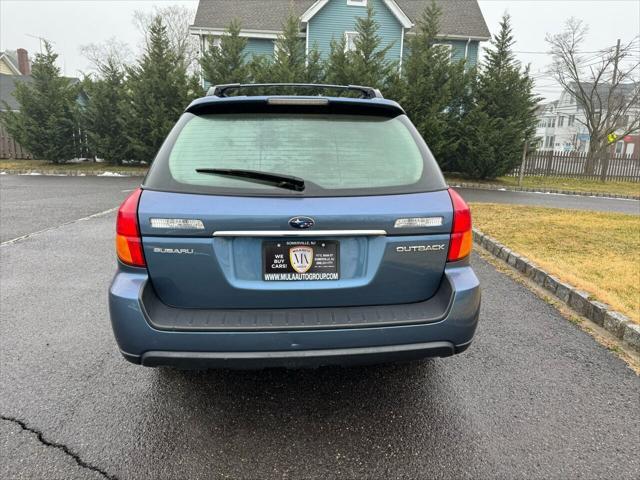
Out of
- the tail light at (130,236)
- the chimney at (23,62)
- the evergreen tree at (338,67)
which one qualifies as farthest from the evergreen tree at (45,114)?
the chimney at (23,62)

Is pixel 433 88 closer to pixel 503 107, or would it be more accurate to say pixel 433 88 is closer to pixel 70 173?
pixel 503 107

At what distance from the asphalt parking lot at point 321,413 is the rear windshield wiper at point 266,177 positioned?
4.18ft

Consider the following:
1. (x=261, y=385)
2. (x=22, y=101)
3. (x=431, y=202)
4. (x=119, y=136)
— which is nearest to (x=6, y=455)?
(x=261, y=385)

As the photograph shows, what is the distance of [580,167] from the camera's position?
2184 cm

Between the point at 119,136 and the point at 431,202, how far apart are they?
1816 cm

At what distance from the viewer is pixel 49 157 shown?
1784cm

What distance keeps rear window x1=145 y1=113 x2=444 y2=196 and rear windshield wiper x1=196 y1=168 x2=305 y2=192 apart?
0.09 feet

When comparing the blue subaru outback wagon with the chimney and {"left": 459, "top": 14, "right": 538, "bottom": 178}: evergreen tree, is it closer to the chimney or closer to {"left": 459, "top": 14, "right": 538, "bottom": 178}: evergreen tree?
{"left": 459, "top": 14, "right": 538, "bottom": 178}: evergreen tree

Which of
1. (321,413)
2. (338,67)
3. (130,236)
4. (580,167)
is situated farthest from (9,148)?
(580,167)

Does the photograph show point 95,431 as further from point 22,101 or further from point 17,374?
point 22,101

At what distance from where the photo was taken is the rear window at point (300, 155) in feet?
7.31

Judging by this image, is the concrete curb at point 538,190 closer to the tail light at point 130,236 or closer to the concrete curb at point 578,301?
the concrete curb at point 578,301

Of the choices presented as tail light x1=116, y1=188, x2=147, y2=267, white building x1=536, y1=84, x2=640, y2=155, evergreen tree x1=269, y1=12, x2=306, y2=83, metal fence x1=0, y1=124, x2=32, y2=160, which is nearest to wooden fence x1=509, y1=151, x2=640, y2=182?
evergreen tree x1=269, y1=12, x2=306, y2=83

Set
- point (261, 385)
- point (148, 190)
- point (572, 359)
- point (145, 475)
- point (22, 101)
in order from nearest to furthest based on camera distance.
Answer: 1. point (145, 475)
2. point (148, 190)
3. point (261, 385)
4. point (572, 359)
5. point (22, 101)
